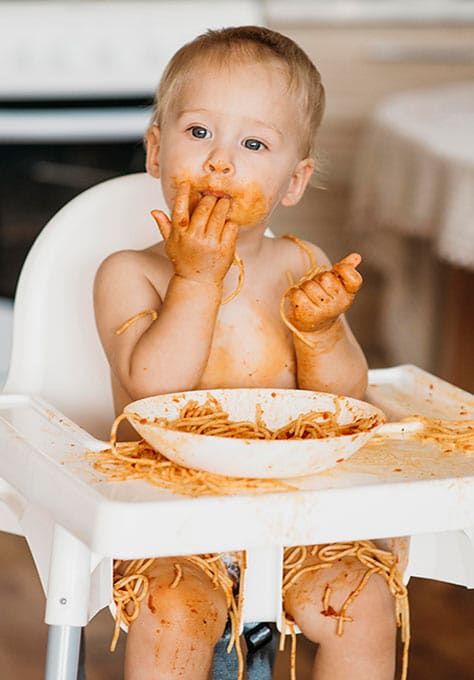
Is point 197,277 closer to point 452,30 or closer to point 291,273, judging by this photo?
point 291,273

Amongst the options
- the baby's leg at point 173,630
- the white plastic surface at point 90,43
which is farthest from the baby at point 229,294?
the white plastic surface at point 90,43

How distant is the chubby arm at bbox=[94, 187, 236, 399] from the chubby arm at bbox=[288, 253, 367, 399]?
0.27 ft

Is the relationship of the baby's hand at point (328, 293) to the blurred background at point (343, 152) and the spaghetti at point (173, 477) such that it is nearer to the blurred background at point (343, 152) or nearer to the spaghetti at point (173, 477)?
the spaghetti at point (173, 477)

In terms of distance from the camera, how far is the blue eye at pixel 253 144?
→ 4.00ft

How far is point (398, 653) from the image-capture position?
185 cm

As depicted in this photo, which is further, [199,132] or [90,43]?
[90,43]

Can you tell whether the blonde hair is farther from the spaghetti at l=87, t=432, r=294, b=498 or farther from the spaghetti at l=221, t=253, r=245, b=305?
the spaghetti at l=87, t=432, r=294, b=498

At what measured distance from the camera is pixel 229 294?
51.7 inches

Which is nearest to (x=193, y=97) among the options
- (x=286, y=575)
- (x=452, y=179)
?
(x=286, y=575)

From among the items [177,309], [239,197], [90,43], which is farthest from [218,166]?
[90,43]

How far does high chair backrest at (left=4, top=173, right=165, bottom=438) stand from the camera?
1333 mm

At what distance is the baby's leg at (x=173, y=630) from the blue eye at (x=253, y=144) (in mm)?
416

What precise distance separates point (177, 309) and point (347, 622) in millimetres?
329

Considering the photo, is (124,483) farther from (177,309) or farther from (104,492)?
(177,309)
